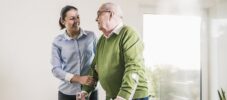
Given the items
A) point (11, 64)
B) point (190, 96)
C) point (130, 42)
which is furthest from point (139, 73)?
point (11, 64)

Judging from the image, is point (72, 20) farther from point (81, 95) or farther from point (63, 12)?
point (81, 95)

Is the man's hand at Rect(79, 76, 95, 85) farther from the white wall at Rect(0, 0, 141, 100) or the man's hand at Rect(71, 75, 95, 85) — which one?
the white wall at Rect(0, 0, 141, 100)

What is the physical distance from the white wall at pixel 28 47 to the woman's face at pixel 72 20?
5 centimetres

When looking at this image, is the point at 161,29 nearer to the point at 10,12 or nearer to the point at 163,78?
the point at 163,78

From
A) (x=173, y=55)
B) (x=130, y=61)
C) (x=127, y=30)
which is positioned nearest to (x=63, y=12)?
(x=127, y=30)

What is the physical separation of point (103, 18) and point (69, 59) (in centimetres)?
40

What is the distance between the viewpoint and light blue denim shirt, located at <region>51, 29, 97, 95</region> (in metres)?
2.29

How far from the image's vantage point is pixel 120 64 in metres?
2.16

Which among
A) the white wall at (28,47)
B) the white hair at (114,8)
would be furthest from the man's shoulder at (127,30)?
the white wall at (28,47)

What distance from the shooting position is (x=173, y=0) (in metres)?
2.63

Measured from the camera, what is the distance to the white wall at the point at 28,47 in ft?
7.39

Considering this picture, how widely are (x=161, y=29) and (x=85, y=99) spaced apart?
89 cm

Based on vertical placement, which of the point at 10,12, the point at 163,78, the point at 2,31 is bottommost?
the point at 163,78

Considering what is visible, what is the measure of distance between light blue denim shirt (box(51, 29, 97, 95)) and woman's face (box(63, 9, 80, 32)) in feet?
0.21
